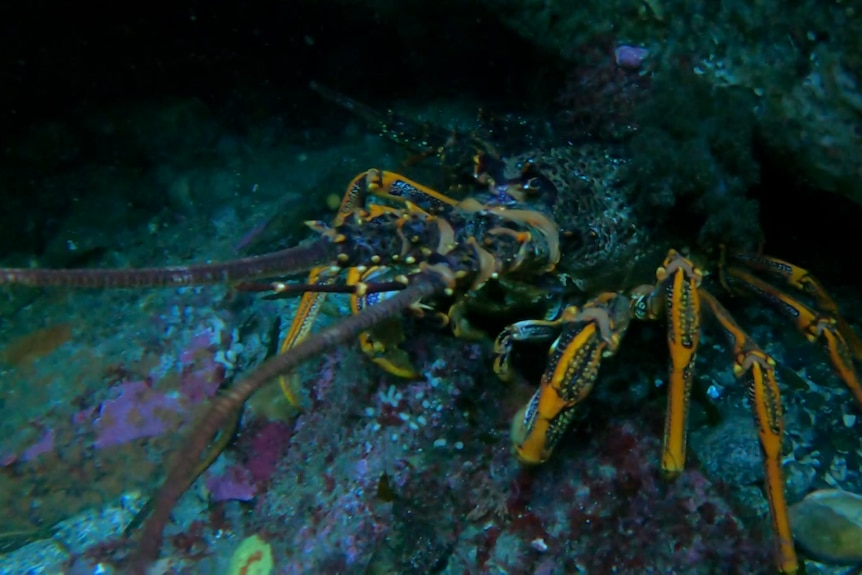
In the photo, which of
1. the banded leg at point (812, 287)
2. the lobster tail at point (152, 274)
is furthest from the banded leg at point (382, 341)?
the banded leg at point (812, 287)

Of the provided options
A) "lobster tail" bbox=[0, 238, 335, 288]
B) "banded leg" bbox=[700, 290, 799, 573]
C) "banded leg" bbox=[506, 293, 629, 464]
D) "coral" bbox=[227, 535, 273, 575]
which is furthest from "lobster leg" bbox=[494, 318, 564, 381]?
"coral" bbox=[227, 535, 273, 575]

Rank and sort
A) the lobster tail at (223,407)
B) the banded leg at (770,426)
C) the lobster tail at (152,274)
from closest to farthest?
the lobster tail at (223,407) < the lobster tail at (152,274) < the banded leg at (770,426)

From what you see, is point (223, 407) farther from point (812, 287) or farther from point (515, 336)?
point (812, 287)

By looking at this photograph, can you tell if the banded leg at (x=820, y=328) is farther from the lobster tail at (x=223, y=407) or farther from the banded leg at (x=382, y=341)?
the lobster tail at (x=223, y=407)

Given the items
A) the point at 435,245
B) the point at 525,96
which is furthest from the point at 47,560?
the point at 525,96

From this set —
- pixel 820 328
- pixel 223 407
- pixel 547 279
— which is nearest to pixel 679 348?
pixel 547 279

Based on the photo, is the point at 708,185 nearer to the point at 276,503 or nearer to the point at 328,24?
the point at 276,503

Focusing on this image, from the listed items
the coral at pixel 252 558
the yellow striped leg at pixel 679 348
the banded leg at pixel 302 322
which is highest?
the yellow striped leg at pixel 679 348
